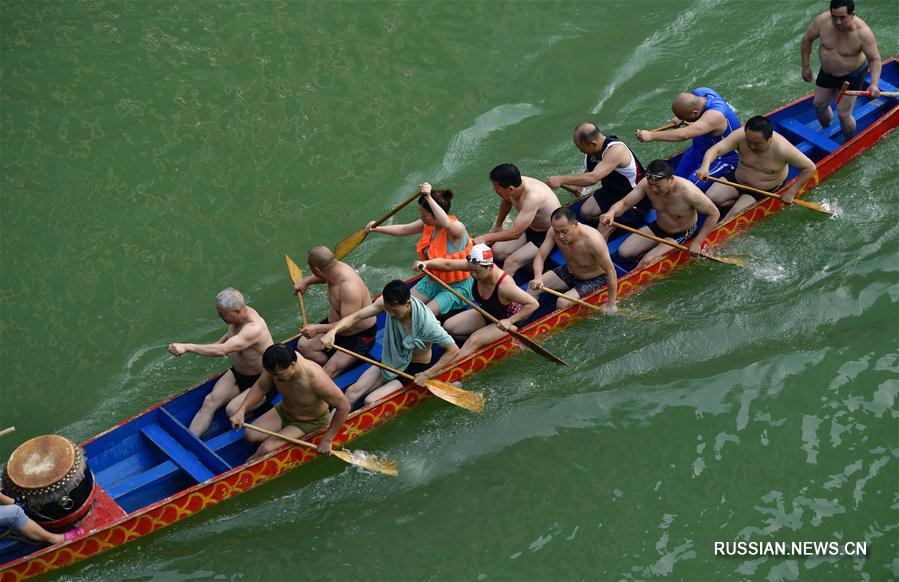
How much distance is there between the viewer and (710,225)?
514 inches

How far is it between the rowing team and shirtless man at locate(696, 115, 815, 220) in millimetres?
17

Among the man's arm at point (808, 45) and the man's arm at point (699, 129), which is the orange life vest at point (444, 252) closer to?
the man's arm at point (699, 129)

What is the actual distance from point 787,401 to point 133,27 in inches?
474

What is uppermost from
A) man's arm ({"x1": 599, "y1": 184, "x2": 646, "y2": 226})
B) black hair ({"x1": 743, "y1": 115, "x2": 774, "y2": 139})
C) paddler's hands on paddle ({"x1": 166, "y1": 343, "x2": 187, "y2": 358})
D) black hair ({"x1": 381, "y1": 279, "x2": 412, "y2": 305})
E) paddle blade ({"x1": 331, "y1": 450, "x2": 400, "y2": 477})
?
paddler's hands on paddle ({"x1": 166, "y1": 343, "x2": 187, "y2": 358})

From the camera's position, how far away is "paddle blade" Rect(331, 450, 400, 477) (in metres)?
11.7

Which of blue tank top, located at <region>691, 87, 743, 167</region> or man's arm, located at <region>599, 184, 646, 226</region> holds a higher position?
blue tank top, located at <region>691, 87, 743, 167</region>

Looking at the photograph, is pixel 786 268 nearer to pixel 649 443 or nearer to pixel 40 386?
pixel 649 443

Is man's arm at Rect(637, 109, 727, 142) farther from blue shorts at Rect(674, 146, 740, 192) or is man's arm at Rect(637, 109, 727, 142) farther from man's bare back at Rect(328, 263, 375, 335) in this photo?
man's bare back at Rect(328, 263, 375, 335)

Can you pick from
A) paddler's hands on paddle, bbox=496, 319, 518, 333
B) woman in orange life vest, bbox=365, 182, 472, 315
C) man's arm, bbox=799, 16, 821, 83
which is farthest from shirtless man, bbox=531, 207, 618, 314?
man's arm, bbox=799, 16, 821, 83

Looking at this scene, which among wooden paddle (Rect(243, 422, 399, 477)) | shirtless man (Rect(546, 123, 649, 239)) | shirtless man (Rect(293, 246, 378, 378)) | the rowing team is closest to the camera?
the rowing team

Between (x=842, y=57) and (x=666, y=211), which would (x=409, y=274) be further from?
(x=842, y=57)

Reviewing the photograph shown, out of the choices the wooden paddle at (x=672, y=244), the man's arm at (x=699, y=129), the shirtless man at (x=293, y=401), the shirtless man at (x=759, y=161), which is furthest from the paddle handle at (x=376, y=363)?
the shirtless man at (x=759, y=161)

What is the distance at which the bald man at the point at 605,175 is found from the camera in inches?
520

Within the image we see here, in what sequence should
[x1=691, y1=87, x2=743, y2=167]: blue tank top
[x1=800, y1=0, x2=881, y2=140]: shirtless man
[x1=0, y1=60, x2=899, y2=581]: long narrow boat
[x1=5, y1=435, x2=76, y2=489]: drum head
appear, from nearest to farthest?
[x1=5, y1=435, x2=76, y2=489]: drum head → [x1=0, y1=60, x2=899, y2=581]: long narrow boat → [x1=691, y1=87, x2=743, y2=167]: blue tank top → [x1=800, y1=0, x2=881, y2=140]: shirtless man
